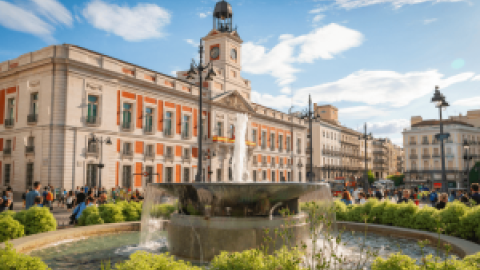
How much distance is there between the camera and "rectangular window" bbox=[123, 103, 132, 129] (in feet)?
96.5

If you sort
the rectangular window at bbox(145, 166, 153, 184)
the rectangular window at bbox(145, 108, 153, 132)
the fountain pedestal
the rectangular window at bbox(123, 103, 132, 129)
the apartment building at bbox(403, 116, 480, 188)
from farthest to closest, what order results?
the apartment building at bbox(403, 116, 480, 188), the rectangular window at bbox(145, 108, 153, 132), the rectangular window at bbox(145, 166, 153, 184), the rectangular window at bbox(123, 103, 132, 129), the fountain pedestal

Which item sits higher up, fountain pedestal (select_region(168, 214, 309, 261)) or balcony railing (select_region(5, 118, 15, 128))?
balcony railing (select_region(5, 118, 15, 128))

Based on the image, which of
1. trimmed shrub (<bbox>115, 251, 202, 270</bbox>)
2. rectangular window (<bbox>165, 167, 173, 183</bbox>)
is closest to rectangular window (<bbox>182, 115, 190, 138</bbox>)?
rectangular window (<bbox>165, 167, 173, 183</bbox>)

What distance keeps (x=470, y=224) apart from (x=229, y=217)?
4571mm

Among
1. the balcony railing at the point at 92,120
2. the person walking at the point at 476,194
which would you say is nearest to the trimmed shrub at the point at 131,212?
the person walking at the point at 476,194

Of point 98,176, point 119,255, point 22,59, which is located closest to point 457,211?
point 119,255

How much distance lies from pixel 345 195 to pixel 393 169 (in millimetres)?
108269

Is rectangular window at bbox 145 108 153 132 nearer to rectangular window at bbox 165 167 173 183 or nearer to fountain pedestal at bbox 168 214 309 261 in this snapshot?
rectangular window at bbox 165 167 173 183

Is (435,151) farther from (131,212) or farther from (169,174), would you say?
(131,212)

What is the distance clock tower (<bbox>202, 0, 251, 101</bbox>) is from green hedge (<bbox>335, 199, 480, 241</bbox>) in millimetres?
32906

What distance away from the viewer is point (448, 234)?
714 cm

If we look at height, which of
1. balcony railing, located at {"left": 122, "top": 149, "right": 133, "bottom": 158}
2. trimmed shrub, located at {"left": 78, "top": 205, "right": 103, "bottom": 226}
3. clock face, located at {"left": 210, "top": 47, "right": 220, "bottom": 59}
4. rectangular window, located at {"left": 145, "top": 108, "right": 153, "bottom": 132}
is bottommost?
trimmed shrub, located at {"left": 78, "top": 205, "right": 103, "bottom": 226}

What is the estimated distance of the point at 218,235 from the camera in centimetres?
588

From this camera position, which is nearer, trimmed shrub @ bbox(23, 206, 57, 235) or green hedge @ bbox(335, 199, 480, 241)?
green hedge @ bbox(335, 199, 480, 241)
